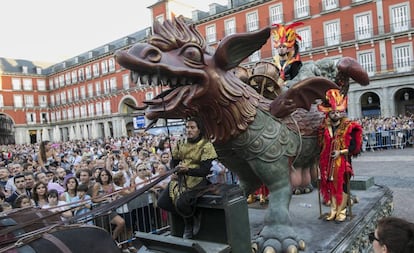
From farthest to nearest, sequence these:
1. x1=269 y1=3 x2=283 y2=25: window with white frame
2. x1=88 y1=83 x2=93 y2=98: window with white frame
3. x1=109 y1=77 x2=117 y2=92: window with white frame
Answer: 1. x1=88 y1=83 x2=93 y2=98: window with white frame
2. x1=109 y1=77 x2=117 y2=92: window with white frame
3. x1=269 y1=3 x2=283 y2=25: window with white frame

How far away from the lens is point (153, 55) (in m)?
2.30

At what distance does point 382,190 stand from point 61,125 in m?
55.5

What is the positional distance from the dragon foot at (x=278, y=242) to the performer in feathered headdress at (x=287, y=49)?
1.86 meters

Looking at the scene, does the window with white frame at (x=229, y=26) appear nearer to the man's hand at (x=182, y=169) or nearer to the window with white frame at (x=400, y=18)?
the window with white frame at (x=400, y=18)

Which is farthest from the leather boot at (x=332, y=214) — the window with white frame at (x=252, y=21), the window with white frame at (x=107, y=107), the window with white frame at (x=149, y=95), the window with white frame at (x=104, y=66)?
the window with white frame at (x=104, y=66)


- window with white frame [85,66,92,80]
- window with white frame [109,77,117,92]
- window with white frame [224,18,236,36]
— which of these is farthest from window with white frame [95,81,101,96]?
window with white frame [224,18,236,36]

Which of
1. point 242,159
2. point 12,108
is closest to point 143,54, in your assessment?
point 242,159

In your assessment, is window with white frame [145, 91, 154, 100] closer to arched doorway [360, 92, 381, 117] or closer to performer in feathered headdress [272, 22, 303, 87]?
arched doorway [360, 92, 381, 117]

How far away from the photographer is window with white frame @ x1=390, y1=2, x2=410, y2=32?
22312 millimetres

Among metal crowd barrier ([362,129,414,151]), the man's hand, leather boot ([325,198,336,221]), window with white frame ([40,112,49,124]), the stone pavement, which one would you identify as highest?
window with white frame ([40,112,49,124])

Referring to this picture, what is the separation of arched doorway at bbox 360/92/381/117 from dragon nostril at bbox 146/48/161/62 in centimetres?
2594

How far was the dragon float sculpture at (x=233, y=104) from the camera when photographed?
7.87 ft

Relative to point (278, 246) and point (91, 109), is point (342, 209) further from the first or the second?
point (91, 109)

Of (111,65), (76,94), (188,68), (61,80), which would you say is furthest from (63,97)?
(188,68)
